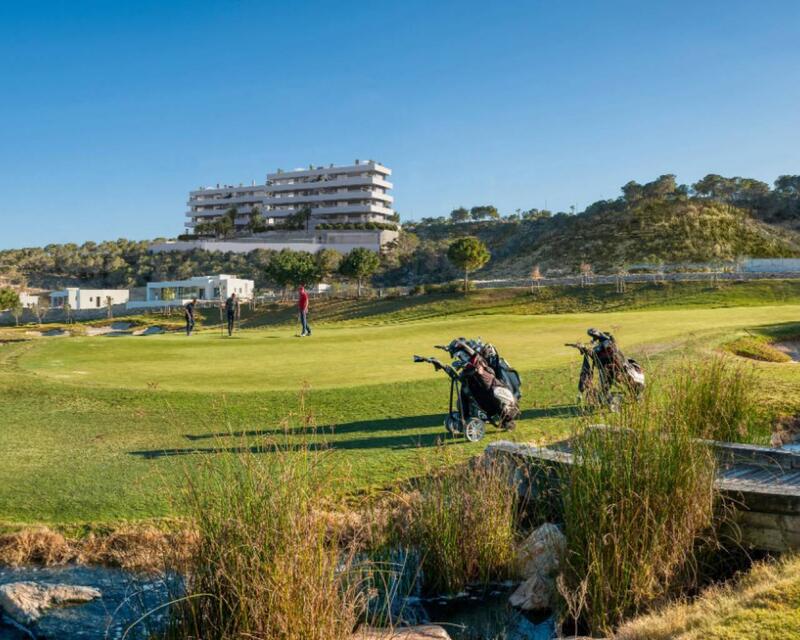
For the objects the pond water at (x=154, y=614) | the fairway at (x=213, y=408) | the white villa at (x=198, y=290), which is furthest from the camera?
the white villa at (x=198, y=290)

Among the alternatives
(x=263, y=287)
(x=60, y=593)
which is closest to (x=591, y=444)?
(x=60, y=593)

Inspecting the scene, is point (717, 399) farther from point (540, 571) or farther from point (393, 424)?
point (393, 424)

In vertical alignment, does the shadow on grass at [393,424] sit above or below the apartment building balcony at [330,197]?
below

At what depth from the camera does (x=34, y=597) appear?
6633 mm

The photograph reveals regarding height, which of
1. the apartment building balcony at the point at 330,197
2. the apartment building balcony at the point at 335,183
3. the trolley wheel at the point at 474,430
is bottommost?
the trolley wheel at the point at 474,430

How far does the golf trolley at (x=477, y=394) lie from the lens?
10.8 metres

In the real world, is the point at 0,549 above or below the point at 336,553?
below

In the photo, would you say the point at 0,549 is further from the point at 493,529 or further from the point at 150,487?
the point at 493,529

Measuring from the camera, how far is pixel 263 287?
95.2 m

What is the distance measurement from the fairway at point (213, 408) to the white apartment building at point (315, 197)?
104 metres

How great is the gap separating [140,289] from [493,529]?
94.9 m

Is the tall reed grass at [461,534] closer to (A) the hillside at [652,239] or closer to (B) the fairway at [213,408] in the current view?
(B) the fairway at [213,408]

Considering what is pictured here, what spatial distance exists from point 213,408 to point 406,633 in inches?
109

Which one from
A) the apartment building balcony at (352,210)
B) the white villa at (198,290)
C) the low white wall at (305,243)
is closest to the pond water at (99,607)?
the white villa at (198,290)
